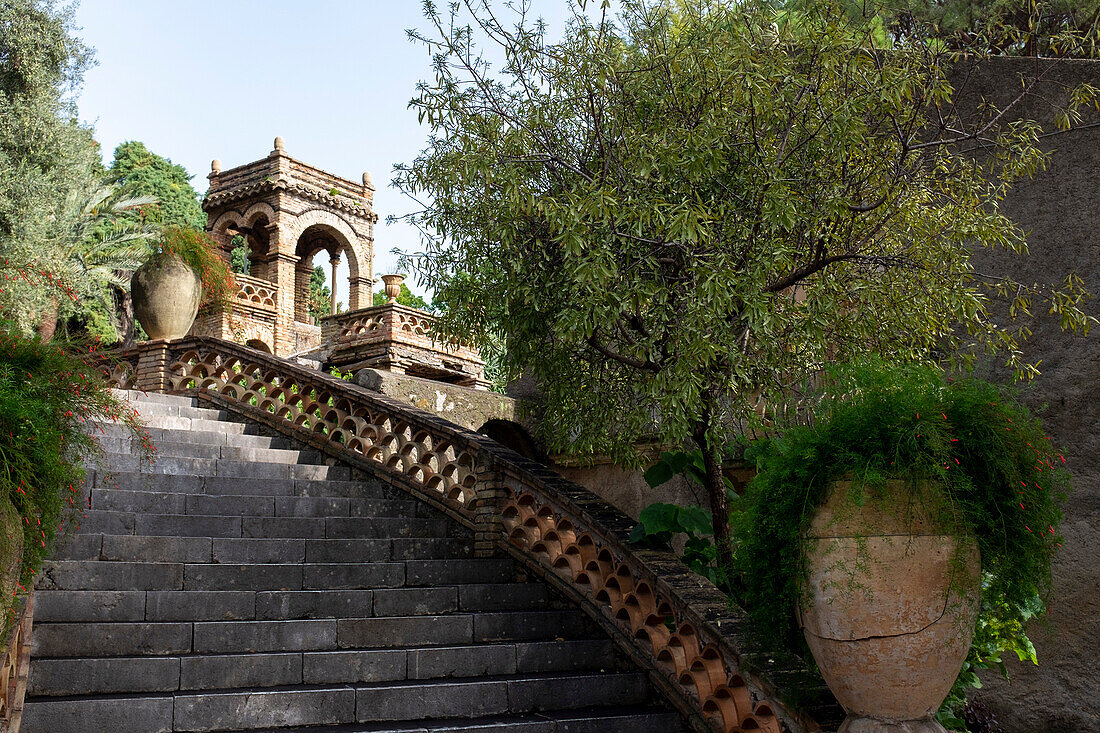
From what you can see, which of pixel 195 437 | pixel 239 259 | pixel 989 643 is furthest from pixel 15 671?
pixel 239 259

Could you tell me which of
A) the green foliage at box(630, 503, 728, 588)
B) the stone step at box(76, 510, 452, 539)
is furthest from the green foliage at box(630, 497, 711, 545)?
the stone step at box(76, 510, 452, 539)

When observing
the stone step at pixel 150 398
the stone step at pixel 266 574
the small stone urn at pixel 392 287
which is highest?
the small stone urn at pixel 392 287

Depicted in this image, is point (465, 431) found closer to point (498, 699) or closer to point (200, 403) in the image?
point (498, 699)

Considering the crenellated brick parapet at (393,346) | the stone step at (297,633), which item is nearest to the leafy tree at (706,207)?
the stone step at (297,633)

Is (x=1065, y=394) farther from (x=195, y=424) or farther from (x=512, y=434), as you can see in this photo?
(x=195, y=424)

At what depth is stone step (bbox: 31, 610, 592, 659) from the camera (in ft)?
16.7

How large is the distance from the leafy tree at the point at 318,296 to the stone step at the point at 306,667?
36542 mm

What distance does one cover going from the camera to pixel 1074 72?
6805mm

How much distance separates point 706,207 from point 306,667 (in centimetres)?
369

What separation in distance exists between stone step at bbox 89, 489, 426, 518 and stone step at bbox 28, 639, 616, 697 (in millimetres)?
2182

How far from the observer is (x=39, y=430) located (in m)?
4.08

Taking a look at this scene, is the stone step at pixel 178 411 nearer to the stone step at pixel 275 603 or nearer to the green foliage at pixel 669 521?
the stone step at pixel 275 603

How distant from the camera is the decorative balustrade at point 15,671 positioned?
11.8 ft

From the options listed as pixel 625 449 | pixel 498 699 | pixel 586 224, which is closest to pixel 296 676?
pixel 498 699
